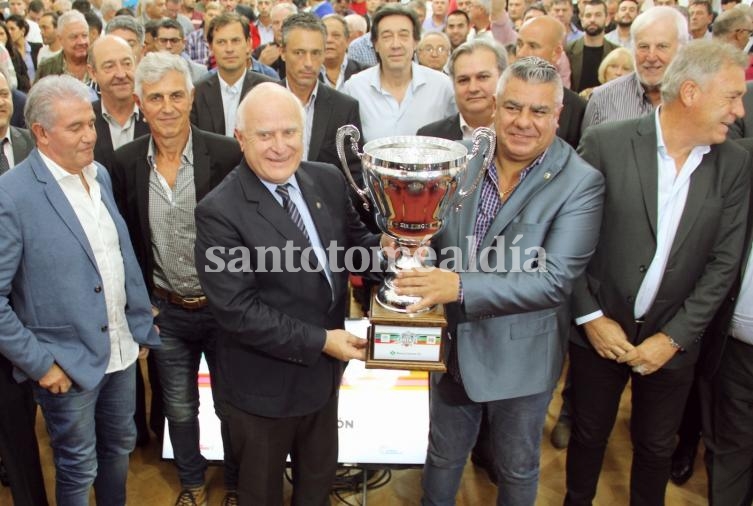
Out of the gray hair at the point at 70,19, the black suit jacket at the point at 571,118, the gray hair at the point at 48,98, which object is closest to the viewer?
the gray hair at the point at 48,98

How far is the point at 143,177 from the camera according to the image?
84.3 inches

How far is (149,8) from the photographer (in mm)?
6688

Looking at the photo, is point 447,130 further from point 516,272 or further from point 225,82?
point 225,82

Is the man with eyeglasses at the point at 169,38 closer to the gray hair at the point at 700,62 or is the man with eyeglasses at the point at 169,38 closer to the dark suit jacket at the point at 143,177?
the dark suit jacket at the point at 143,177

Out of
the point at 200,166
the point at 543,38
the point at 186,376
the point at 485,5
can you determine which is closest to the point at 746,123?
the point at 543,38

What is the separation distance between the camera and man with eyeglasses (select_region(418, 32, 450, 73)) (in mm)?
4375

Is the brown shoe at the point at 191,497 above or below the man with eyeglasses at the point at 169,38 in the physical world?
below

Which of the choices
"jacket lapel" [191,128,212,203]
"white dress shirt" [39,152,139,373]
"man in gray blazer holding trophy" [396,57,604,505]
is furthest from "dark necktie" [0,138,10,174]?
"man in gray blazer holding trophy" [396,57,604,505]

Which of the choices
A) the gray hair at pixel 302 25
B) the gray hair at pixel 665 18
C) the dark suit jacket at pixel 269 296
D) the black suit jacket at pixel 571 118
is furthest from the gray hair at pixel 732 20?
the dark suit jacket at pixel 269 296

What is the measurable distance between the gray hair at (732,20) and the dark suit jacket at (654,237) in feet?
6.89

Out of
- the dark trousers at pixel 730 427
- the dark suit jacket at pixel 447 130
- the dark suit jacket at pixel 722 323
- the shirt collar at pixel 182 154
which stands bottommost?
the dark trousers at pixel 730 427

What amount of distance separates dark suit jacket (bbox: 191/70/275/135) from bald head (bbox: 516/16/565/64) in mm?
1349

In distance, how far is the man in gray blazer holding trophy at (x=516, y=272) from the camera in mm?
1694

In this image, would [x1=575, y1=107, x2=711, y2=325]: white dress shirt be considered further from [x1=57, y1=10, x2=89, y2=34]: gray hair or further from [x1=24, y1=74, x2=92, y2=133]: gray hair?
[x1=57, y1=10, x2=89, y2=34]: gray hair
